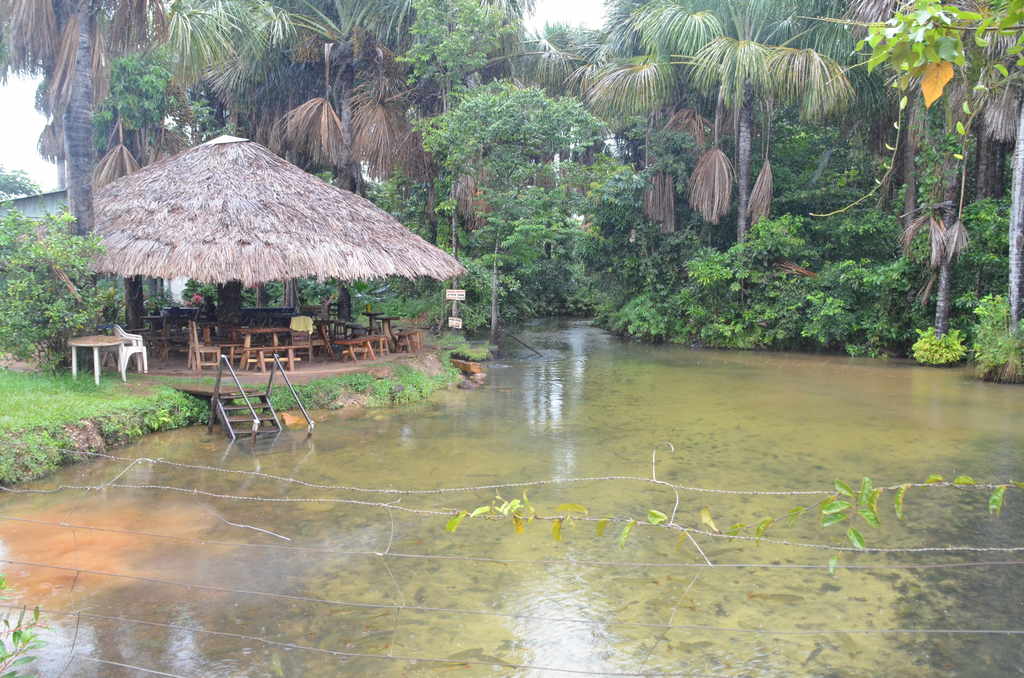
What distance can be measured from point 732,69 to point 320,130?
9.11m

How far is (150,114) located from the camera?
17.7 meters

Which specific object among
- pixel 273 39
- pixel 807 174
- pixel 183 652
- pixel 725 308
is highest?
pixel 273 39

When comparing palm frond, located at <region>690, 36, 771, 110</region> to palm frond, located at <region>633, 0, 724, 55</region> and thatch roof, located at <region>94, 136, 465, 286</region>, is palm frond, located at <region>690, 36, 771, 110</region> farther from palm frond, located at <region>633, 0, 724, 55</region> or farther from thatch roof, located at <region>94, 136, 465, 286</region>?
thatch roof, located at <region>94, 136, 465, 286</region>

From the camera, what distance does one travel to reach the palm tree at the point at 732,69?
16.7 meters

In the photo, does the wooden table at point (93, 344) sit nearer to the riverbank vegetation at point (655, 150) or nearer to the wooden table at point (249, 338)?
the wooden table at point (249, 338)

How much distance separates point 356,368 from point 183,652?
8.15 meters

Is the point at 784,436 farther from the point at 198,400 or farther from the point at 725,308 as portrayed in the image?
the point at 725,308

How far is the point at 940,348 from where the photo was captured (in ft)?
51.3

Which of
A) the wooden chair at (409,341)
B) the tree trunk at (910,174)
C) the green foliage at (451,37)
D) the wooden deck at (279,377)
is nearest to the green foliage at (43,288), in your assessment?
the wooden deck at (279,377)

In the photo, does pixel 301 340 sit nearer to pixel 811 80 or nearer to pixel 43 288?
pixel 43 288

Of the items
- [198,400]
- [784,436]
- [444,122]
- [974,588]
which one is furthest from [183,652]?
[444,122]

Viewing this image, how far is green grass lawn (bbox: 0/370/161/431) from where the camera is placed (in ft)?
27.5

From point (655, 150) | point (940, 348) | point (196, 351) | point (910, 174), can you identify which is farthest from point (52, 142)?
point (940, 348)

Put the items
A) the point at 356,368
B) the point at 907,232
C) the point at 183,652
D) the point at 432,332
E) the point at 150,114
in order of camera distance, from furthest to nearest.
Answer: the point at 432,332 < the point at 150,114 < the point at 907,232 < the point at 356,368 < the point at 183,652
